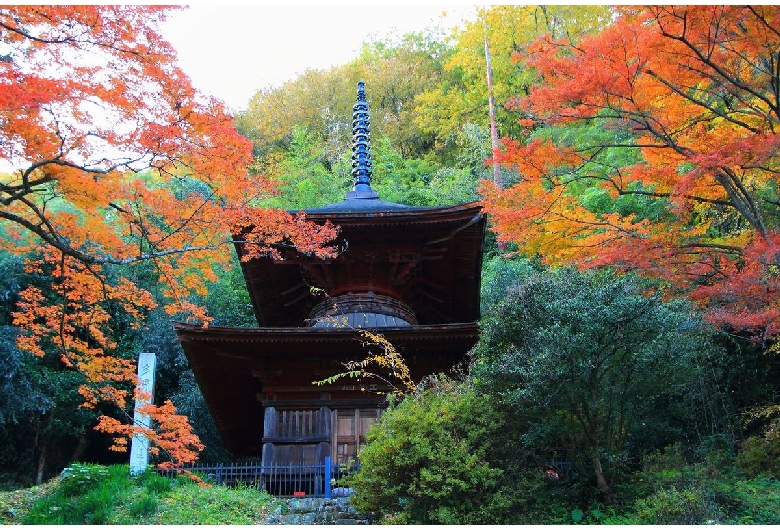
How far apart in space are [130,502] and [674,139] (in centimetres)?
860

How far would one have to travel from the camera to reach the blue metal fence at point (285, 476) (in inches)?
393

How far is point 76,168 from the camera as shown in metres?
7.54

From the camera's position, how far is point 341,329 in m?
10.6

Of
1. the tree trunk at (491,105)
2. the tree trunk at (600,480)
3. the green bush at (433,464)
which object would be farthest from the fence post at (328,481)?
the tree trunk at (491,105)

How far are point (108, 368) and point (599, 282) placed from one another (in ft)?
23.1

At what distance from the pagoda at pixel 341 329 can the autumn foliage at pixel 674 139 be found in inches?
71.7

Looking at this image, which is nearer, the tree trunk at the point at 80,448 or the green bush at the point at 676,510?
the green bush at the point at 676,510

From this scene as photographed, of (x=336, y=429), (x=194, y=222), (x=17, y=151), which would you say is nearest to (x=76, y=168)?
(x=17, y=151)

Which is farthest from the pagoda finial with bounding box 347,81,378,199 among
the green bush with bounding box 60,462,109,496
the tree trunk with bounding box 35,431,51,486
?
the tree trunk with bounding box 35,431,51,486

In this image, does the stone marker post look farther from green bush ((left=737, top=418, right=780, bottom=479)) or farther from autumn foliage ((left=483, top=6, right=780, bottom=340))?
green bush ((left=737, top=418, right=780, bottom=479))

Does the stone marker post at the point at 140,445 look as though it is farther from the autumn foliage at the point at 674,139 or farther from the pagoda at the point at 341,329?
the autumn foliage at the point at 674,139

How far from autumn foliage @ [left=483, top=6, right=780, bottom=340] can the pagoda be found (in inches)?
71.7

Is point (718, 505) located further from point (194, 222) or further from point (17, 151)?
point (17, 151)

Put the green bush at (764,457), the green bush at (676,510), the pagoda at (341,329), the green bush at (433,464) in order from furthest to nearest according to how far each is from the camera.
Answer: the pagoda at (341,329), the green bush at (764,457), the green bush at (433,464), the green bush at (676,510)
